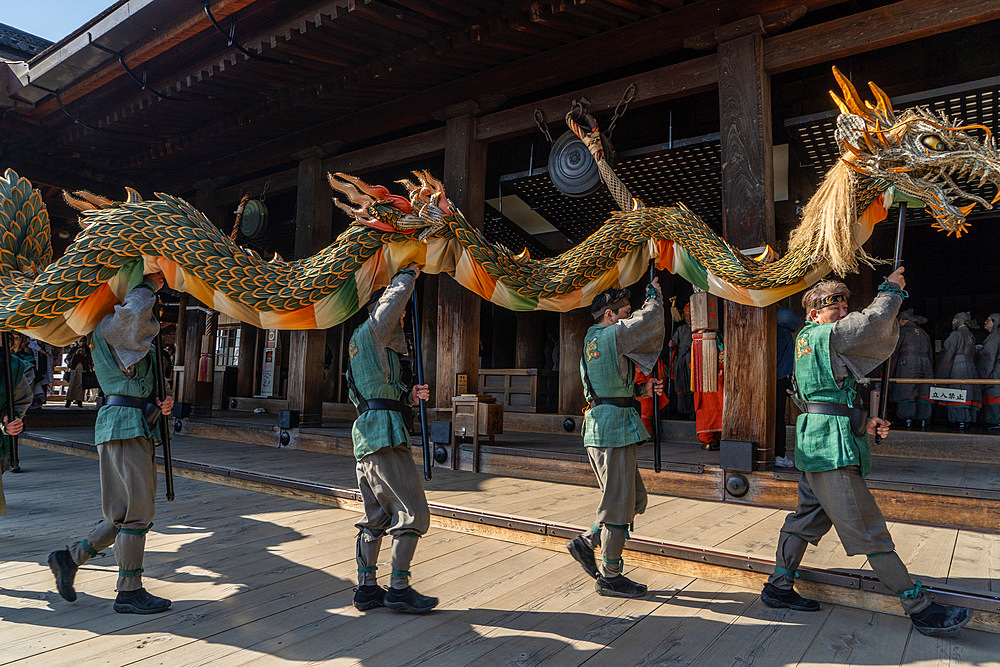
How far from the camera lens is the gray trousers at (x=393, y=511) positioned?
277cm

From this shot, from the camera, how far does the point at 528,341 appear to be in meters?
10.2

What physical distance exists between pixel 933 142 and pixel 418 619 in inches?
127

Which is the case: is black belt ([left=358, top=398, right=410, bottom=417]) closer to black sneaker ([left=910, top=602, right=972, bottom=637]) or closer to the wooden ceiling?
black sneaker ([left=910, top=602, right=972, bottom=637])

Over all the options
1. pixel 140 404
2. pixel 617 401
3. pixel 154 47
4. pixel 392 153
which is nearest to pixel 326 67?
pixel 392 153

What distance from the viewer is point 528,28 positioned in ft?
17.6

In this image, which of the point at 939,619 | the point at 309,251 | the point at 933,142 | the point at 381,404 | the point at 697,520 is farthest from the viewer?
the point at 309,251

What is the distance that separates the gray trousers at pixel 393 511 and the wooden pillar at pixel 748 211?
277 cm

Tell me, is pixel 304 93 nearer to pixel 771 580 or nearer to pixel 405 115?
pixel 405 115

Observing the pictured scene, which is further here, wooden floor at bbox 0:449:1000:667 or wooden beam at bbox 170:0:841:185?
wooden beam at bbox 170:0:841:185

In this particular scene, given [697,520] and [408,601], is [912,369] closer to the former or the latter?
[697,520]

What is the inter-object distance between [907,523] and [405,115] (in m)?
6.33

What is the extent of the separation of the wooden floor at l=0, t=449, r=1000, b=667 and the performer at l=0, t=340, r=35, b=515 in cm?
63

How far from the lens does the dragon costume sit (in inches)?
108

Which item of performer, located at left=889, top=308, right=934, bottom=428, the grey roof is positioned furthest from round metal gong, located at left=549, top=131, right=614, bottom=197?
the grey roof
